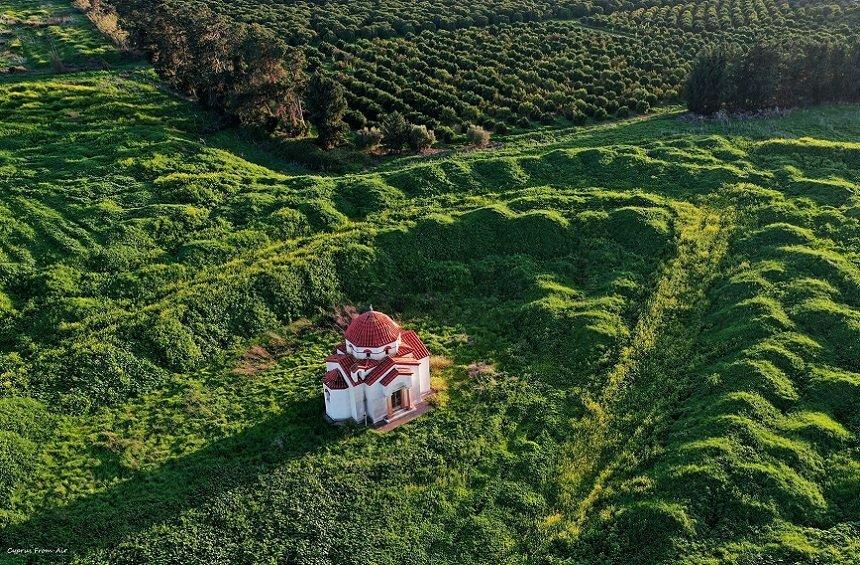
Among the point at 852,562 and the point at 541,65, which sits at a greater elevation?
the point at 541,65

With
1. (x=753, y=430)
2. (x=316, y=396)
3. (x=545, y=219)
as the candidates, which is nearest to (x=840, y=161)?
(x=545, y=219)

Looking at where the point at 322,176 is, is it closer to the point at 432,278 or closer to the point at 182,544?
the point at 432,278

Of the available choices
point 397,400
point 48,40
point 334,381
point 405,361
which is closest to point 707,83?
point 405,361

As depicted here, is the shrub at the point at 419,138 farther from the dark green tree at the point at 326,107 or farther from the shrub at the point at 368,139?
the dark green tree at the point at 326,107

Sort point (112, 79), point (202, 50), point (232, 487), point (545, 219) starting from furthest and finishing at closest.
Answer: point (112, 79) → point (202, 50) → point (545, 219) → point (232, 487)

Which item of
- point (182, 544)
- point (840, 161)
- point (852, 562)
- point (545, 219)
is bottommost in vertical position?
point (182, 544)

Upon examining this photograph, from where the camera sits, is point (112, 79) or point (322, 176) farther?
point (112, 79)

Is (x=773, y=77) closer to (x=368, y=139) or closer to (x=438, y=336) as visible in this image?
(x=368, y=139)

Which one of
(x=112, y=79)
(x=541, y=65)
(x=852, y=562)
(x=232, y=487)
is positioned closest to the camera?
(x=852, y=562)
